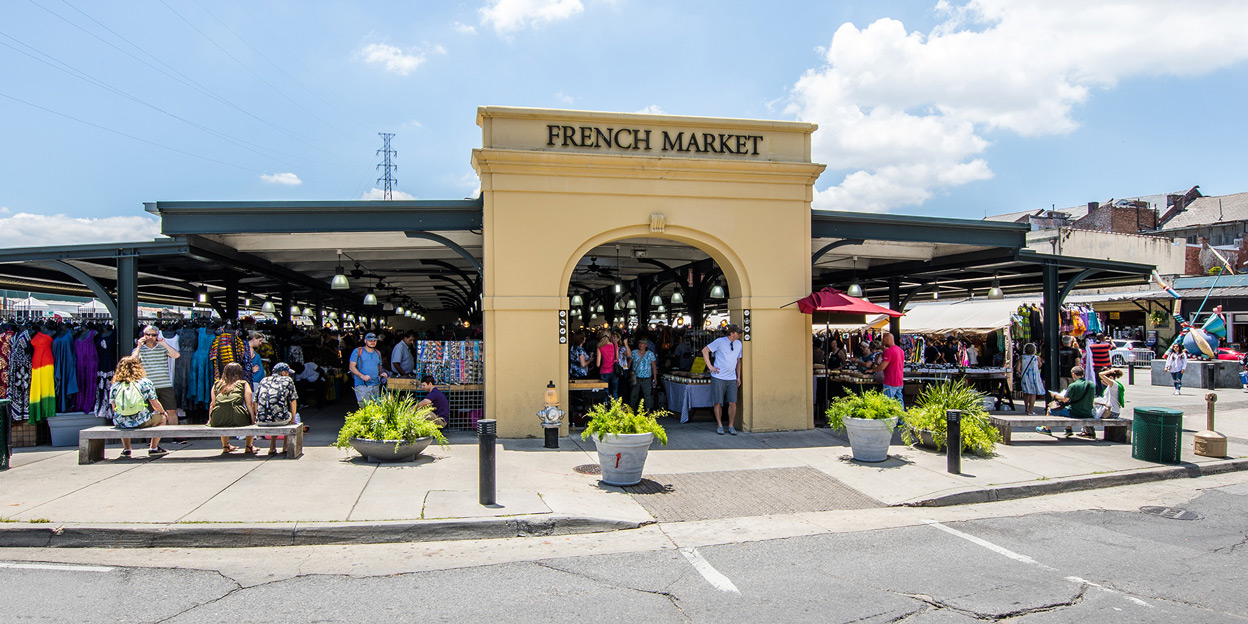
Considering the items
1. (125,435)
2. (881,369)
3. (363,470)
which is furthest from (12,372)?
(881,369)

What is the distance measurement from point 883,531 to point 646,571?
260 cm

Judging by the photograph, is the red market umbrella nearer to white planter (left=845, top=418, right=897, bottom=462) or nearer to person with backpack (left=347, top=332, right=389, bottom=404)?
white planter (left=845, top=418, right=897, bottom=462)

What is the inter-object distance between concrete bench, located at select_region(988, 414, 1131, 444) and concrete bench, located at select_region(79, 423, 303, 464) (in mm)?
10181

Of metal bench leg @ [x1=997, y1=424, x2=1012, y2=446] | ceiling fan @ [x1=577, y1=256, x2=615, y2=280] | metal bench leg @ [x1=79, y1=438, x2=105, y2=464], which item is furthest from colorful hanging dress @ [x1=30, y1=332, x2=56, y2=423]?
metal bench leg @ [x1=997, y1=424, x2=1012, y2=446]

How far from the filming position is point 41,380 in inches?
400

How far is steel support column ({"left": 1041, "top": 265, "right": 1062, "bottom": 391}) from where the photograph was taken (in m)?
14.8

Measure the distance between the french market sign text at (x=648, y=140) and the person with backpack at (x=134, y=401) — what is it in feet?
21.5

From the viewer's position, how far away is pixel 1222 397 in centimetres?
1894

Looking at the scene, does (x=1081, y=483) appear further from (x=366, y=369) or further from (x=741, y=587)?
(x=366, y=369)

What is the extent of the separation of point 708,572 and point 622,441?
2584 millimetres

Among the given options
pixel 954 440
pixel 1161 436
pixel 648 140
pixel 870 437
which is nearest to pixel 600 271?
pixel 648 140

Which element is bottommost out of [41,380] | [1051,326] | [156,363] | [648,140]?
[41,380]

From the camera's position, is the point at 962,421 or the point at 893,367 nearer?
the point at 962,421

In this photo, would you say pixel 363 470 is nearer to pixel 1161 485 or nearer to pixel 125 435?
pixel 125 435
